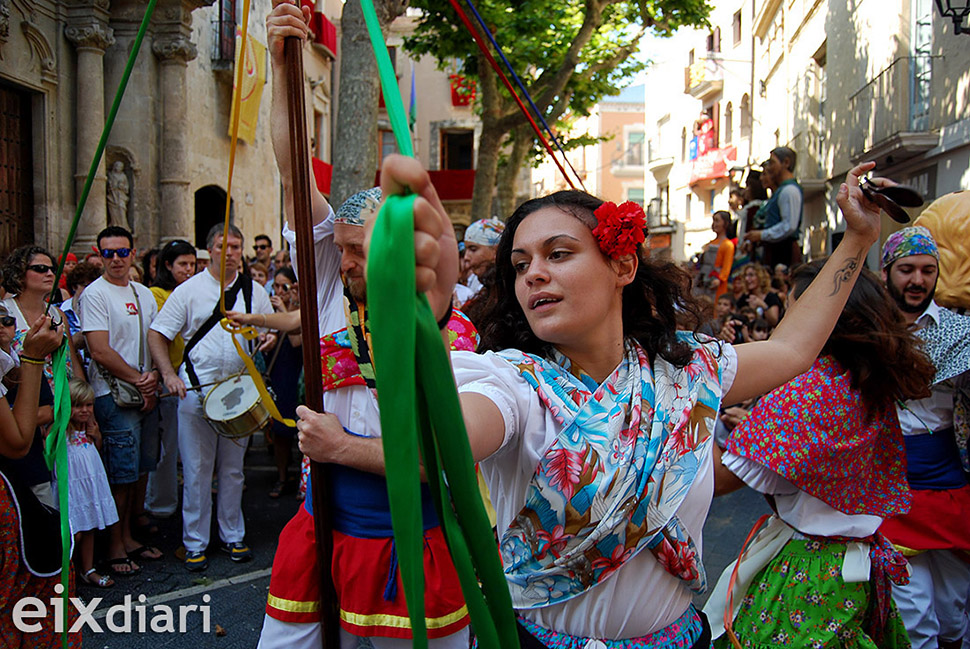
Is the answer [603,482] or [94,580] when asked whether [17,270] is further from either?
[603,482]

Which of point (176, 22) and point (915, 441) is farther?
point (176, 22)

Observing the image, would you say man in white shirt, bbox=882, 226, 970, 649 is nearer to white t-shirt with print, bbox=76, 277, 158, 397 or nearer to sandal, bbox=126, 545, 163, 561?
sandal, bbox=126, 545, 163, 561

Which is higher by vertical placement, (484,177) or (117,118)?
(117,118)

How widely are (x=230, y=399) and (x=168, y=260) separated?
2.13 m

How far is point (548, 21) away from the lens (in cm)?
1255

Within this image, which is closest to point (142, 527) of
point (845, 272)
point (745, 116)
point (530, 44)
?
point (845, 272)

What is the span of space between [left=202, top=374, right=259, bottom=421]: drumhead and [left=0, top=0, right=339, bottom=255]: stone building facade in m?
6.53

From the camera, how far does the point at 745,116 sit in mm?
29562

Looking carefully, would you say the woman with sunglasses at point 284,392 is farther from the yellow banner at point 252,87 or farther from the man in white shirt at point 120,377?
the yellow banner at point 252,87

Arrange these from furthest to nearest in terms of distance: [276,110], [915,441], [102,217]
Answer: [102,217]
[915,441]
[276,110]

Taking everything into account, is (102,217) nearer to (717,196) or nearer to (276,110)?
(276,110)

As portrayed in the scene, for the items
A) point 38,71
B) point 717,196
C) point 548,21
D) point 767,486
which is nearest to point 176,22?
point 38,71

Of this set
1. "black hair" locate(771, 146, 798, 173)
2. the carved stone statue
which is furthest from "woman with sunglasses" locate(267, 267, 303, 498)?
the carved stone statue

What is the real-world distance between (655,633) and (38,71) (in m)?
10.8
